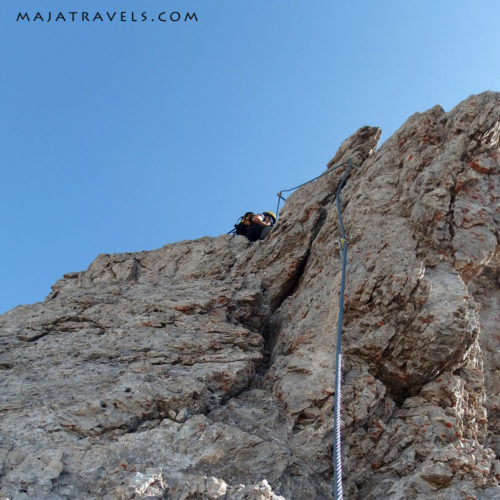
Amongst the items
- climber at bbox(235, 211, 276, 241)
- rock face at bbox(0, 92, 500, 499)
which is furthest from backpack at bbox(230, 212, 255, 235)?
rock face at bbox(0, 92, 500, 499)

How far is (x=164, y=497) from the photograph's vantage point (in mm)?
4859

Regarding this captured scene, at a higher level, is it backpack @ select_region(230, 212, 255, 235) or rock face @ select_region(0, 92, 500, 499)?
backpack @ select_region(230, 212, 255, 235)

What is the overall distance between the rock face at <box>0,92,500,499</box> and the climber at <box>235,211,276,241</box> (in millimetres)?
2278

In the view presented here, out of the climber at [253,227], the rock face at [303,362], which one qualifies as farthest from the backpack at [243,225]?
the rock face at [303,362]

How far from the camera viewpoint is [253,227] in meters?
13.0

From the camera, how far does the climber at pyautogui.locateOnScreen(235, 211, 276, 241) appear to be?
12789 mm

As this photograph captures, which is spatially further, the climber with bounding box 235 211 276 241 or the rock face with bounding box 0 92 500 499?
the climber with bounding box 235 211 276 241

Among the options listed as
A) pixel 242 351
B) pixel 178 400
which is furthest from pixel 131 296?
pixel 178 400

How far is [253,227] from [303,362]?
6.44 meters

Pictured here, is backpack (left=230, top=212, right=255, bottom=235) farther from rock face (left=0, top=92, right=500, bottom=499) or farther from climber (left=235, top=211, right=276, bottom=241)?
rock face (left=0, top=92, right=500, bottom=499)

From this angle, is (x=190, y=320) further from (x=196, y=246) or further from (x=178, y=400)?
Result: (x=196, y=246)

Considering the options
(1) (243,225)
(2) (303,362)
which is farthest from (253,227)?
(2) (303,362)

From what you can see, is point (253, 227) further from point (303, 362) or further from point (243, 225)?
point (303, 362)

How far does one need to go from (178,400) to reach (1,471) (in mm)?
2062
